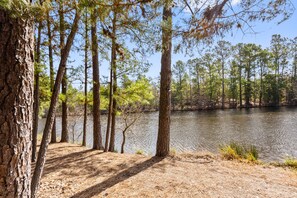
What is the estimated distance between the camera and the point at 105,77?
6727 millimetres

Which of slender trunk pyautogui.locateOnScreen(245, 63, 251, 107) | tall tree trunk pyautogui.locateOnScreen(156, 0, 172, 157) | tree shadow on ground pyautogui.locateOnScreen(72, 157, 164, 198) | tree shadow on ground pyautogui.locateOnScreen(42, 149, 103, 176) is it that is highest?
slender trunk pyautogui.locateOnScreen(245, 63, 251, 107)

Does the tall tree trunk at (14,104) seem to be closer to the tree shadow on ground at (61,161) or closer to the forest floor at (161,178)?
the forest floor at (161,178)

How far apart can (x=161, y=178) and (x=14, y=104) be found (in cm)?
272

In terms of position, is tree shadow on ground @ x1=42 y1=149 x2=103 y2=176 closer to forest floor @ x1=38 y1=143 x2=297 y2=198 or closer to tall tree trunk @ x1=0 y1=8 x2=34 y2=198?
forest floor @ x1=38 y1=143 x2=297 y2=198

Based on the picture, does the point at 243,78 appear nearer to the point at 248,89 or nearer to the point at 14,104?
the point at 248,89

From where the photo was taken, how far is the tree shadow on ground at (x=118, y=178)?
9.72 feet

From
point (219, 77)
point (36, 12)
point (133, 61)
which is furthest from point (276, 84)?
point (36, 12)

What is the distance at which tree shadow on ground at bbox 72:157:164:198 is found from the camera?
9.72 ft

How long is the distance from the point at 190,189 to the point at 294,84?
34.8 m

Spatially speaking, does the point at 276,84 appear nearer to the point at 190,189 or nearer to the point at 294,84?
the point at 294,84

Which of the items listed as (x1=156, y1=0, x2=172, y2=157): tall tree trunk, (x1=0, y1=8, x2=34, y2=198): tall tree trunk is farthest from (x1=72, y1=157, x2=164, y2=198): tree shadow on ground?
(x1=0, y1=8, x2=34, y2=198): tall tree trunk

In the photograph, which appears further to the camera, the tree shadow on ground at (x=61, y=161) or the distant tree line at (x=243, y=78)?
the distant tree line at (x=243, y=78)

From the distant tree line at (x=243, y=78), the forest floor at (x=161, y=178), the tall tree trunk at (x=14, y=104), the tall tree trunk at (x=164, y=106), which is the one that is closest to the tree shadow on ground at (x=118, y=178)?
the forest floor at (x=161, y=178)

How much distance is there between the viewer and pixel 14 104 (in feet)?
4.45
